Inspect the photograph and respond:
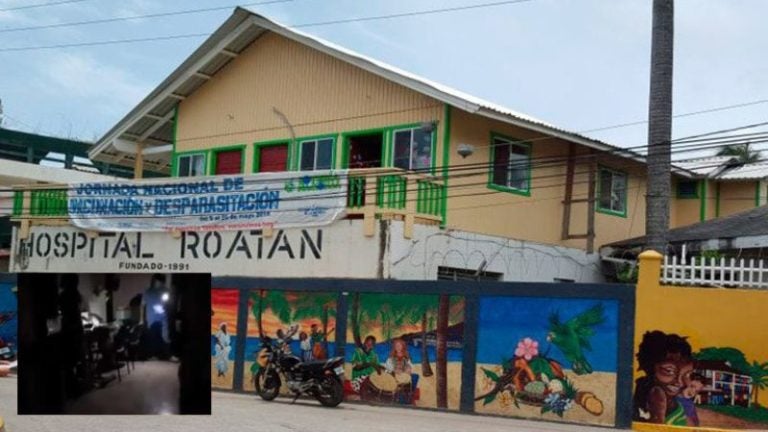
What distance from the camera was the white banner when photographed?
55.4 ft

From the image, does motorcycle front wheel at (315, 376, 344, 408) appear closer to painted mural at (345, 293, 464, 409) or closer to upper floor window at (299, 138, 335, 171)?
painted mural at (345, 293, 464, 409)

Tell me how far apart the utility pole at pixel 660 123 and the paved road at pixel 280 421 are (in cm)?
475

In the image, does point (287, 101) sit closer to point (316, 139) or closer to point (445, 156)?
point (316, 139)

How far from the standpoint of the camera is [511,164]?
1894 cm

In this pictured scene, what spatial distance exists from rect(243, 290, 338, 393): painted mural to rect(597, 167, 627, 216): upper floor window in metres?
8.01

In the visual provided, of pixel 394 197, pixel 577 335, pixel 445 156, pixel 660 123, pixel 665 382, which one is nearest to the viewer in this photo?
pixel 665 382

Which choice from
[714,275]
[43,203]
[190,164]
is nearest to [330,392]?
[714,275]

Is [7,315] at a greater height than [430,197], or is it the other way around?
[430,197]

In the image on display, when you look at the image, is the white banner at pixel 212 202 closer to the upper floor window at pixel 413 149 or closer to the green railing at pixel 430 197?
the green railing at pixel 430 197

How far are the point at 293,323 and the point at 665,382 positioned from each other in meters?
6.65

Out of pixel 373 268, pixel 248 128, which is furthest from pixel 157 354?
pixel 248 128

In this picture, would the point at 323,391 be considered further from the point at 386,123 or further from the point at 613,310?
the point at 386,123

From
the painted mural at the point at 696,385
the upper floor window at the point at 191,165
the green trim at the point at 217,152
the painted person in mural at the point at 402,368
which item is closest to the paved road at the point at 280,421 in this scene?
the painted person in mural at the point at 402,368

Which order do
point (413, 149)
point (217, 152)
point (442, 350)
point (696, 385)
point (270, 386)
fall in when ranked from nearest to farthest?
point (696, 385), point (442, 350), point (270, 386), point (413, 149), point (217, 152)
